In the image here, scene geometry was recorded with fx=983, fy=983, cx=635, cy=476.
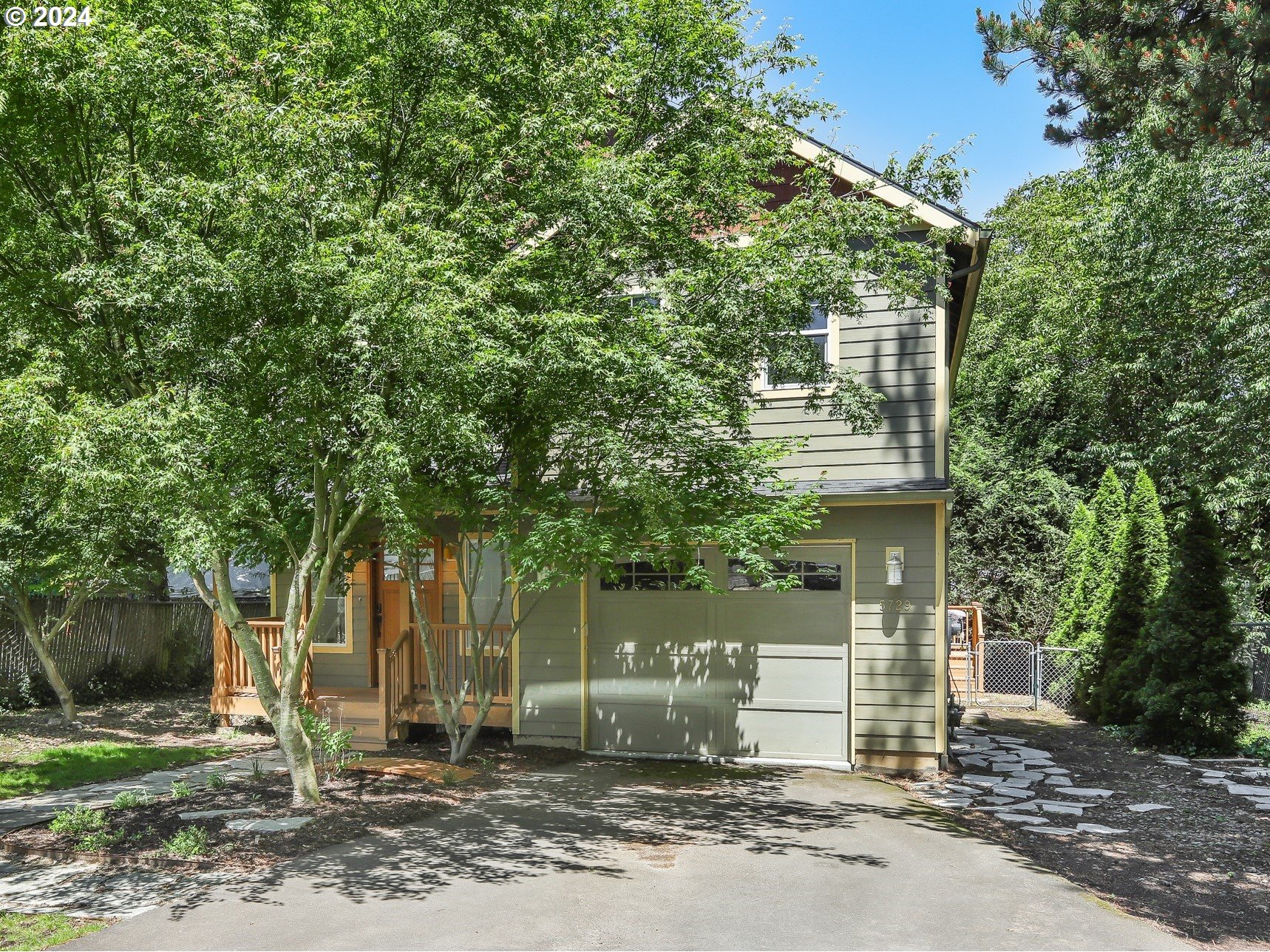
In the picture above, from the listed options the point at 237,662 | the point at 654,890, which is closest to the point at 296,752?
the point at 654,890

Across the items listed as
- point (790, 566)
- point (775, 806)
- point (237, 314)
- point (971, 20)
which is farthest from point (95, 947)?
point (971, 20)

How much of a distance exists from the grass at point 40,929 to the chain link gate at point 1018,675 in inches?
524

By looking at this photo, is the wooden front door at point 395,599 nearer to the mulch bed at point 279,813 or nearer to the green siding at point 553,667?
the green siding at point 553,667

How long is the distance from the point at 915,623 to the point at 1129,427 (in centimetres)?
1482

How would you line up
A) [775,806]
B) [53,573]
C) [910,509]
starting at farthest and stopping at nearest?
[53,573] → [910,509] → [775,806]

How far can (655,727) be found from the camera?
33.9 feet

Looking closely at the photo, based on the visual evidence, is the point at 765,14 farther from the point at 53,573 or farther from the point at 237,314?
the point at 53,573

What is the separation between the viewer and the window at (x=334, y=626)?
12.4 meters

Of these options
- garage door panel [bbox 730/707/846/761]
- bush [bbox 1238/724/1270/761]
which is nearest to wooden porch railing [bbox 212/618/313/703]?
garage door panel [bbox 730/707/846/761]

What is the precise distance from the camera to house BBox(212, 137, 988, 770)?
9.60 m

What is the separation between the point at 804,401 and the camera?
1021 cm

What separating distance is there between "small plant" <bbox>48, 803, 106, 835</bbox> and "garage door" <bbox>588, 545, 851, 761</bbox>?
4.88 metres

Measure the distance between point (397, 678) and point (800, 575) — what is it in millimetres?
4639

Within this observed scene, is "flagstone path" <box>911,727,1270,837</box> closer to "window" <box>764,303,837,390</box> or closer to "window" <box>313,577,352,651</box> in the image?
"window" <box>764,303,837,390</box>
